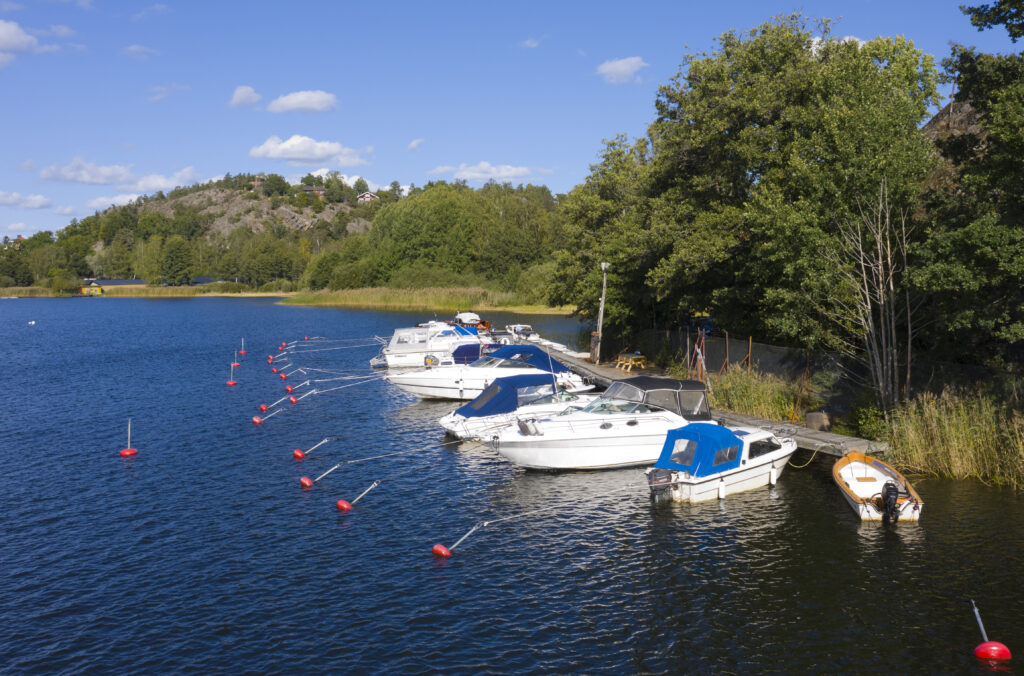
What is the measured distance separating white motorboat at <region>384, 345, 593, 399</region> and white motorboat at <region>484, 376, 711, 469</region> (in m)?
11.7

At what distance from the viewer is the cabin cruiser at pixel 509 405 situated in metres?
29.5

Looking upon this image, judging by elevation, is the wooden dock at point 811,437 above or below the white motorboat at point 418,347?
below

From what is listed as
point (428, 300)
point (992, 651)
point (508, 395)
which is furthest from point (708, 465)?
point (428, 300)

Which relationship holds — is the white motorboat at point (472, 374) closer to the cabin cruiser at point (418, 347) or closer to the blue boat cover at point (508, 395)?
the blue boat cover at point (508, 395)

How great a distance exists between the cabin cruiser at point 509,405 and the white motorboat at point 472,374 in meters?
7.06

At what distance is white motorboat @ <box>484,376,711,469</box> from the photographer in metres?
25.7

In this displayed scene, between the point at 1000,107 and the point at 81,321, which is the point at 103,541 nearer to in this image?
the point at 1000,107

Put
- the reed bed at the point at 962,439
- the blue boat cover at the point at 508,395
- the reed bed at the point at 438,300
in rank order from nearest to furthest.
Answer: the reed bed at the point at 962,439 → the blue boat cover at the point at 508,395 → the reed bed at the point at 438,300

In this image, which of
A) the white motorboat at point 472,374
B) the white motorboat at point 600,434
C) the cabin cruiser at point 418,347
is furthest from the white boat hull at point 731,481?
the cabin cruiser at point 418,347

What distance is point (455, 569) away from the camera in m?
17.9

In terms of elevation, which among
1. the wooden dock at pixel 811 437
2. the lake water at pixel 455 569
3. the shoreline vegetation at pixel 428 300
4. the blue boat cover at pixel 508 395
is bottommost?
the lake water at pixel 455 569

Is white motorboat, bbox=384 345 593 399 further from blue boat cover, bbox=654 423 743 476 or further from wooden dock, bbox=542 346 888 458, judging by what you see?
blue boat cover, bbox=654 423 743 476

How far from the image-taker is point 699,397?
27406 mm

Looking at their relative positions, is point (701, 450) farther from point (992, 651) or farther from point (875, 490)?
point (992, 651)
